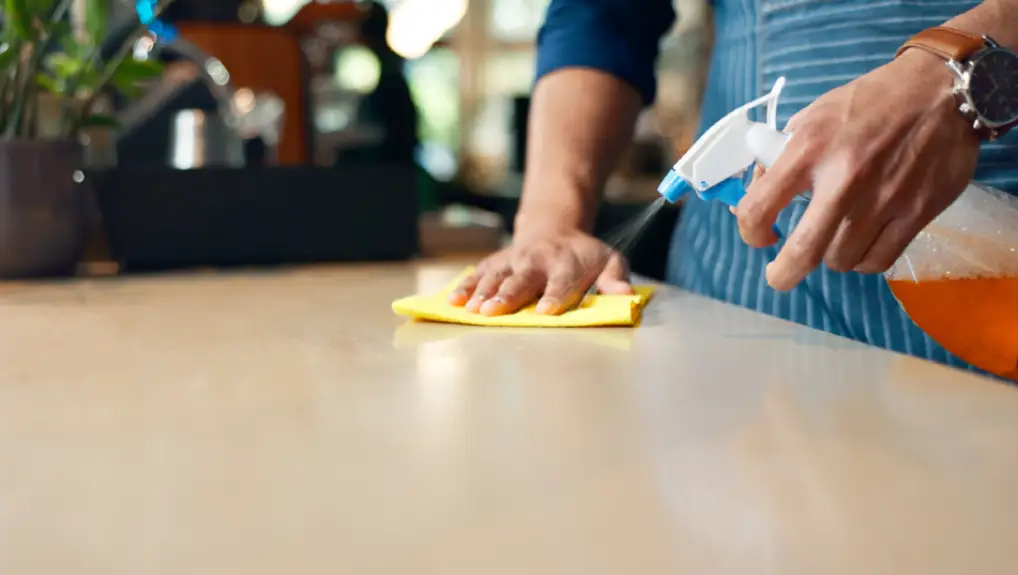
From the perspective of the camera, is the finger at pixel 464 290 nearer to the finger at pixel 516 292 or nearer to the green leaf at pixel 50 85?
the finger at pixel 516 292

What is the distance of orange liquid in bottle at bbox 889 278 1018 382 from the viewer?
22.2 inches

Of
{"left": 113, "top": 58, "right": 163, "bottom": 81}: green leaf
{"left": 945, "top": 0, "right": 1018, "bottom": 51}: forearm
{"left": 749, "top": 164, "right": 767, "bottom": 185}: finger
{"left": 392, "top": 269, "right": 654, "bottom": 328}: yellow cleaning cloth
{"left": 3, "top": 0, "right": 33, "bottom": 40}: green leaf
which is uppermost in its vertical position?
{"left": 3, "top": 0, "right": 33, "bottom": 40}: green leaf

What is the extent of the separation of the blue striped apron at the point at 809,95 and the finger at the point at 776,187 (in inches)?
9.3

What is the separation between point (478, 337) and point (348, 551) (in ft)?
1.23

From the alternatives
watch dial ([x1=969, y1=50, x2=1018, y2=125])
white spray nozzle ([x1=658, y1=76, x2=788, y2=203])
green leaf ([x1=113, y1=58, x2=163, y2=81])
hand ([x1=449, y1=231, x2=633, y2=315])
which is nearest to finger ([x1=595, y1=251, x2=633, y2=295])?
hand ([x1=449, y1=231, x2=633, y2=315])

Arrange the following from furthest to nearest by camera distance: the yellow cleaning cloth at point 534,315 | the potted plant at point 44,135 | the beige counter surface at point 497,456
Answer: the potted plant at point 44,135 < the yellow cleaning cloth at point 534,315 < the beige counter surface at point 497,456

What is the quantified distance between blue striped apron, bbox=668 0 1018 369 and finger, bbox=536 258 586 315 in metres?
0.19

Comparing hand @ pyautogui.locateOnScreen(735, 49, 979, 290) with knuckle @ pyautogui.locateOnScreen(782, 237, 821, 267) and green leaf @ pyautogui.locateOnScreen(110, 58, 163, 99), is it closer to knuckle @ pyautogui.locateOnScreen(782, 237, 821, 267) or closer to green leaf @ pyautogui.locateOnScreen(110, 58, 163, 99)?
knuckle @ pyautogui.locateOnScreen(782, 237, 821, 267)

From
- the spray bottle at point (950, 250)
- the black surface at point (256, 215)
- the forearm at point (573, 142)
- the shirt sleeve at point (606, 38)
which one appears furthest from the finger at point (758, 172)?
the black surface at point (256, 215)

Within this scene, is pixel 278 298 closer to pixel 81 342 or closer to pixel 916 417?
pixel 81 342

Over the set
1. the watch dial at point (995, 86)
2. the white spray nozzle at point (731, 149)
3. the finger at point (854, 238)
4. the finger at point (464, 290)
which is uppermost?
the watch dial at point (995, 86)

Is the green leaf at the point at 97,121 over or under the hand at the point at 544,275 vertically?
over

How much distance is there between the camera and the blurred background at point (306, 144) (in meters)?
1.09

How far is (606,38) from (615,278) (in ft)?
1.06
